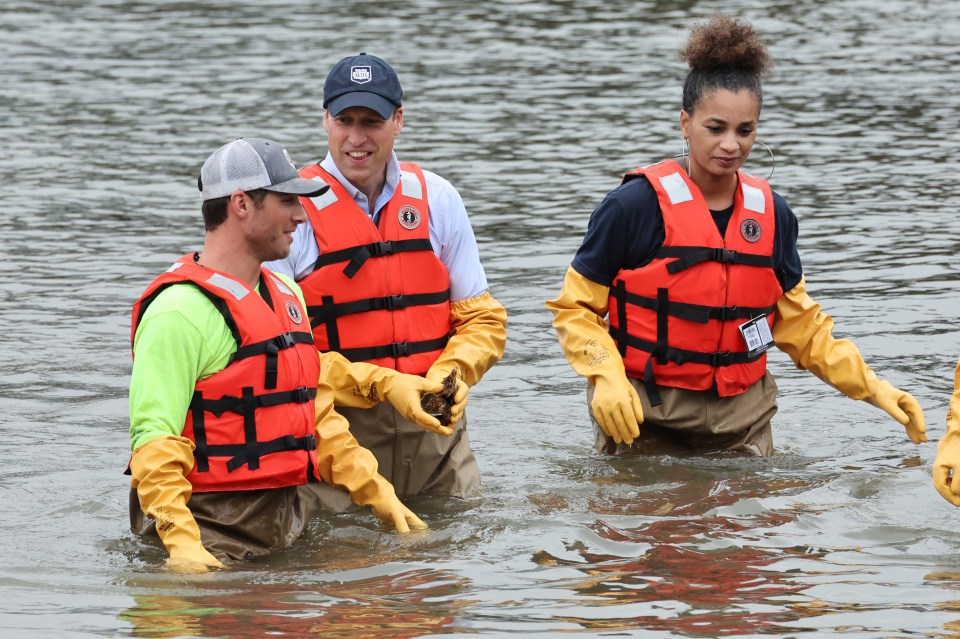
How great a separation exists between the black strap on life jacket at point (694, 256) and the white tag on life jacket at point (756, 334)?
1.04 ft

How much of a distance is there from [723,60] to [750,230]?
33.6 inches

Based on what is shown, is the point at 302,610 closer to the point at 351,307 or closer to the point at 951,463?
the point at 351,307

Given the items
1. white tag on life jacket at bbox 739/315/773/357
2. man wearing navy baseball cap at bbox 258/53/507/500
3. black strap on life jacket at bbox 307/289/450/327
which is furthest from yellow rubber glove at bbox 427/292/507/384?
white tag on life jacket at bbox 739/315/773/357

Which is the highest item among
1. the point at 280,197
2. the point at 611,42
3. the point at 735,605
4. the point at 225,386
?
the point at 611,42

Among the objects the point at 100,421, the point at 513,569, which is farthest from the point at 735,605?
the point at 100,421

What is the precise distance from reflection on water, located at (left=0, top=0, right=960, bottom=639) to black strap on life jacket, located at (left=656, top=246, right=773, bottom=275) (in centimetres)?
112

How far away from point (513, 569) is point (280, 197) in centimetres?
194

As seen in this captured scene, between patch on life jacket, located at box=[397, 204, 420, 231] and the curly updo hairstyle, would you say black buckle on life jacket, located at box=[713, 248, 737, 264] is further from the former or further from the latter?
patch on life jacket, located at box=[397, 204, 420, 231]

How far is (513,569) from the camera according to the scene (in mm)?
6949

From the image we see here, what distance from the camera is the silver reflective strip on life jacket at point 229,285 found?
20.8 ft

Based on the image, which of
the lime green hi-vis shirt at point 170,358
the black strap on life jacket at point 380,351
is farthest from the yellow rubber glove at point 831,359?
the lime green hi-vis shirt at point 170,358

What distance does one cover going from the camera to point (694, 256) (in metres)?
7.78

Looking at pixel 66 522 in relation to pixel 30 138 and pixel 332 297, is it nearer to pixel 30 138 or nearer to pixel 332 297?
pixel 332 297

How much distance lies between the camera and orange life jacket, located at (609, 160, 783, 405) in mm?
7777
